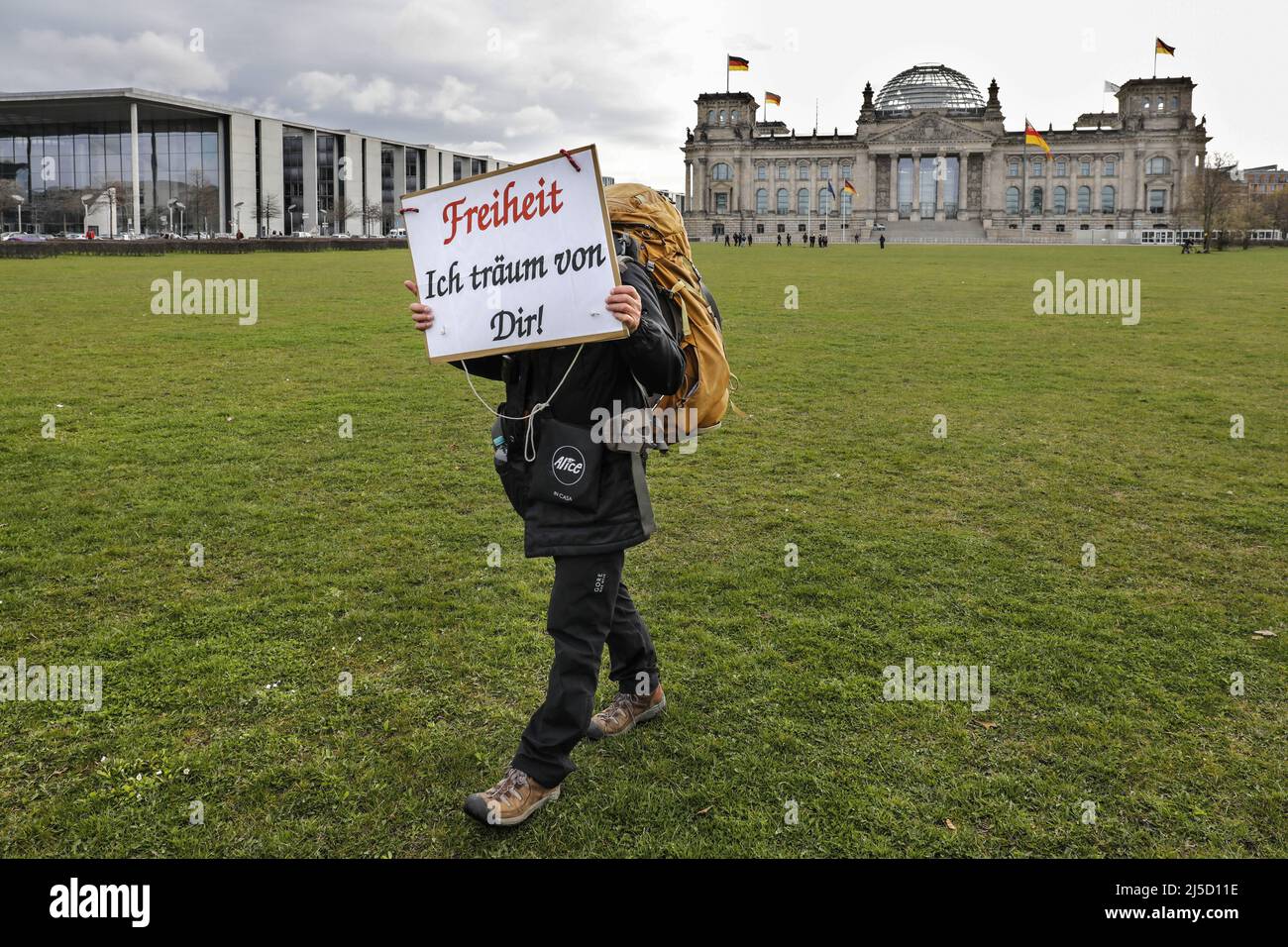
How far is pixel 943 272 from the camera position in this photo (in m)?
43.5

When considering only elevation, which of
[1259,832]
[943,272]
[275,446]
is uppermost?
[943,272]

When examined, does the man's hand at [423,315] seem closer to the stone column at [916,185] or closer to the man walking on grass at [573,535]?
the man walking on grass at [573,535]

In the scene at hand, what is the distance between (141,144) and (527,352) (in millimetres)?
116754

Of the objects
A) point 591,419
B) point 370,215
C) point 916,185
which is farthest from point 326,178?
point 591,419

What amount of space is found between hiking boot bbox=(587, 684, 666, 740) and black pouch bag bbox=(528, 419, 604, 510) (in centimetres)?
131

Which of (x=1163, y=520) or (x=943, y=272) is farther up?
(x=943, y=272)

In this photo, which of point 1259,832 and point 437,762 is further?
point 437,762

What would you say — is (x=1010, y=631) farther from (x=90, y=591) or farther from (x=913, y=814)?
(x=90, y=591)

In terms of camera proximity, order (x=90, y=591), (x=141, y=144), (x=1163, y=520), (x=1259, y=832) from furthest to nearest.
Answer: (x=141, y=144) < (x=1163, y=520) < (x=90, y=591) < (x=1259, y=832)

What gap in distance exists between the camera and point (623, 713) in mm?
4973

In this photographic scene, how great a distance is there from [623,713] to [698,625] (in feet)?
4.63

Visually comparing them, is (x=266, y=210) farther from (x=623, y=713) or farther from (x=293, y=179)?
(x=623, y=713)

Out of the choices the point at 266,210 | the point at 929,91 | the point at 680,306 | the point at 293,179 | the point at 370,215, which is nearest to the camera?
the point at 680,306

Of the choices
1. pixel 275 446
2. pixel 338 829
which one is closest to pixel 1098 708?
pixel 338 829
